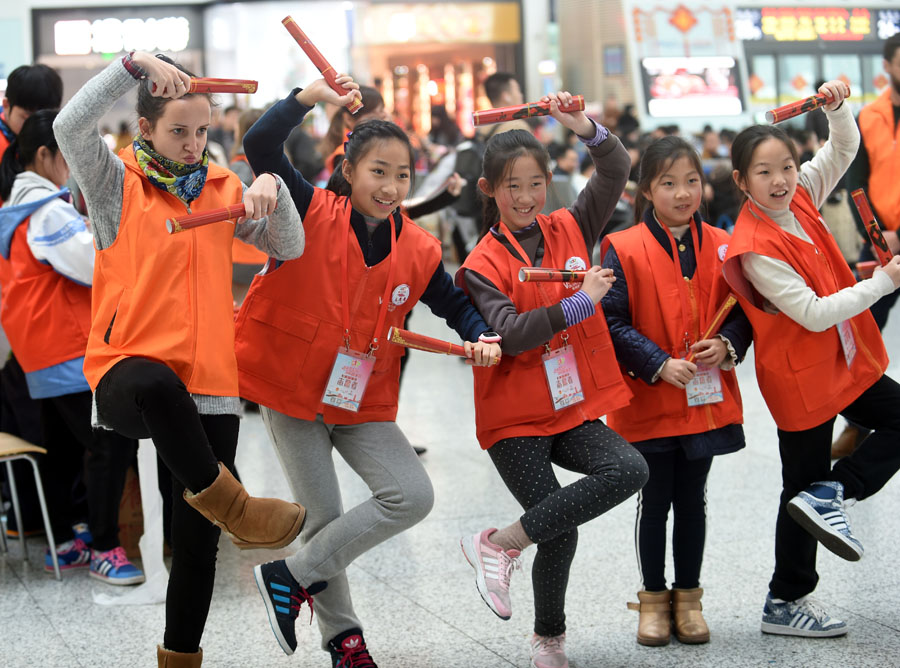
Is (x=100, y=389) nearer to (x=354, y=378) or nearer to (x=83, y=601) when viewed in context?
(x=354, y=378)

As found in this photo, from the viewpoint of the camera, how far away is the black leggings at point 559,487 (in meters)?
2.38

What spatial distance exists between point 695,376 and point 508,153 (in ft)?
2.43

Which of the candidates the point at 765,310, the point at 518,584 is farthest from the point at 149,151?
the point at 518,584

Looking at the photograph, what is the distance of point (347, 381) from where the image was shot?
2.46 meters

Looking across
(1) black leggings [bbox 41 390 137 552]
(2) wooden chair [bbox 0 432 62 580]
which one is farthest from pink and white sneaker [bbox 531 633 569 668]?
(2) wooden chair [bbox 0 432 62 580]

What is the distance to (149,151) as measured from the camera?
88.7 inches

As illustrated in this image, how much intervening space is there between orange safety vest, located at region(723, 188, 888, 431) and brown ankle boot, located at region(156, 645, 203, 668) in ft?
5.05

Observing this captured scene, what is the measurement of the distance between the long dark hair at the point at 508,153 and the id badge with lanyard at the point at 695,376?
0.40 meters

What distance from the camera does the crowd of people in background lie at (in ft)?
7.20

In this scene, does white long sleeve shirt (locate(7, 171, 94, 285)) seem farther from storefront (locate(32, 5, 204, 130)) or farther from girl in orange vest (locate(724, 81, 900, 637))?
storefront (locate(32, 5, 204, 130))

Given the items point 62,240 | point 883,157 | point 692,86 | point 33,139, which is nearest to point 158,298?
point 62,240

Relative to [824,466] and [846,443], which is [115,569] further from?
[846,443]

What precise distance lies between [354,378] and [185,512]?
1.61 feet

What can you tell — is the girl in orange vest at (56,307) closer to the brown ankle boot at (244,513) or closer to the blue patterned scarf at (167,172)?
the blue patterned scarf at (167,172)
